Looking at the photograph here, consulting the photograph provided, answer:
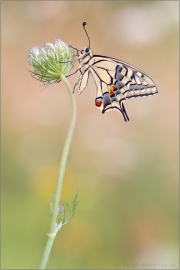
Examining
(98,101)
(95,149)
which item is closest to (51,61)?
(98,101)

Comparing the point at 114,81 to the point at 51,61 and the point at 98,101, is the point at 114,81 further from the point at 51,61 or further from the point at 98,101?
the point at 51,61

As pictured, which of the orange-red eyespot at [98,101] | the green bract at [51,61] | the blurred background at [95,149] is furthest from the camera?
the blurred background at [95,149]

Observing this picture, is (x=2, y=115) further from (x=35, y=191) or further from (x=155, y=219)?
(x=155, y=219)

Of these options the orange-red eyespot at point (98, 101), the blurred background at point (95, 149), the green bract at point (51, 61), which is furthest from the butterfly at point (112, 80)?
the blurred background at point (95, 149)

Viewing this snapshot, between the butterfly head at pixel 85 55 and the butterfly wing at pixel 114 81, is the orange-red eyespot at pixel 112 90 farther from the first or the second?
the butterfly head at pixel 85 55

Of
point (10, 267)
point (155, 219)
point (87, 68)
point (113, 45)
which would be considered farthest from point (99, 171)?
point (87, 68)

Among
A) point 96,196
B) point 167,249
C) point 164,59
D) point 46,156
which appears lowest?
point 167,249

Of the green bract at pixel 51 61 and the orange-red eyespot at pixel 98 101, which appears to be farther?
the orange-red eyespot at pixel 98 101

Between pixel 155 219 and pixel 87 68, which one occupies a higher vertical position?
pixel 87 68
